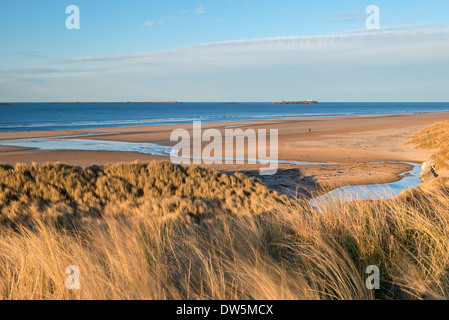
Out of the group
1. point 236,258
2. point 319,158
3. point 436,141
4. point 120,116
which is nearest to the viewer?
point 236,258

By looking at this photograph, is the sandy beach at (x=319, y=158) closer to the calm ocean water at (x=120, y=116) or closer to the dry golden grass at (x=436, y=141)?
the dry golden grass at (x=436, y=141)

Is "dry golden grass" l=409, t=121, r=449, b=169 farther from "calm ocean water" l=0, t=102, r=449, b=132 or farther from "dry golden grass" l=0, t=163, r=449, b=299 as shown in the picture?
"calm ocean water" l=0, t=102, r=449, b=132

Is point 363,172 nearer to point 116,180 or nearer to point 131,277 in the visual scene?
point 116,180

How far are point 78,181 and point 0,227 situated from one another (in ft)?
10.1

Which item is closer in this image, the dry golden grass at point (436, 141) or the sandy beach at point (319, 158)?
the sandy beach at point (319, 158)

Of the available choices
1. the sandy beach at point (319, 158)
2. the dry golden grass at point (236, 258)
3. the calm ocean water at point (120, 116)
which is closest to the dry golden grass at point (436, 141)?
the sandy beach at point (319, 158)

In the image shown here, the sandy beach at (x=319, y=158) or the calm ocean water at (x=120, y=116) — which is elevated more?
the calm ocean water at (x=120, y=116)

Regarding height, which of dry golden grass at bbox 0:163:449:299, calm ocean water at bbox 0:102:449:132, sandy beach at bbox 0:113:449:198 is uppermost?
calm ocean water at bbox 0:102:449:132

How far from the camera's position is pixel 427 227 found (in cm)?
491

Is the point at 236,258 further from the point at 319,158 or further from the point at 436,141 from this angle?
the point at 436,141

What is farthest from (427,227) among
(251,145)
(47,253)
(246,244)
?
(251,145)

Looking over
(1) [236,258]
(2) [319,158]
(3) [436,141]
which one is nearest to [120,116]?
(2) [319,158]

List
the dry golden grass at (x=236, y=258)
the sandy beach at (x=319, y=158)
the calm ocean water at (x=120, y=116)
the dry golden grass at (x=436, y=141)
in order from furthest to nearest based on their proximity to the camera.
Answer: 1. the calm ocean water at (x=120, y=116)
2. the dry golden grass at (x=436, y=141)
3. the sandy beach at (x=319, y=158)
4. the dry golden grass at (x=236, y=258)

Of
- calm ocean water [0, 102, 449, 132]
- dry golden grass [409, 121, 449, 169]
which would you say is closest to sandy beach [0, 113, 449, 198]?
dry golden grass [409, 121, 449, 169]
